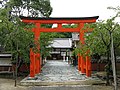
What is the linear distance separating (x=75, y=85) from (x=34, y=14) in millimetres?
25187

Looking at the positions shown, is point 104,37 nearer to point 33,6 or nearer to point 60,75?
point 60,75

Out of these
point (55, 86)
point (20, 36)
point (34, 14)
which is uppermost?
point (34, 14)

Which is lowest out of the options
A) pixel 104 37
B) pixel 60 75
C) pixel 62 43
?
pixel 60 75

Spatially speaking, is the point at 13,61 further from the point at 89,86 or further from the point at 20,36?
the point at 89,86

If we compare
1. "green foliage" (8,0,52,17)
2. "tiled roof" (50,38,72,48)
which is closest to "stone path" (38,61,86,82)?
"green foliage" (8,0,52,17)

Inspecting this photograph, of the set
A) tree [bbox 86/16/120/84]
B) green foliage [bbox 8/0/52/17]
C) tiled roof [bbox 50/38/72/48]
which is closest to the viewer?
tree [bbox 86/16/120/84]

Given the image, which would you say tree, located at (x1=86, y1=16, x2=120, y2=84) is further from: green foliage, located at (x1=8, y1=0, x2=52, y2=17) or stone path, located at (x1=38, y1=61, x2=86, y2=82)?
green foliage, located at (x1=8, y1=0, x2=52, y2=17)

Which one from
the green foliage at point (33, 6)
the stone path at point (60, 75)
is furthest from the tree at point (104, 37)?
the green foliage at point (33, 6)

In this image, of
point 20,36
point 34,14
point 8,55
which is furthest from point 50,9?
point 20,36

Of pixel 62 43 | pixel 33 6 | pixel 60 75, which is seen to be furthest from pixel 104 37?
pixel 62 43

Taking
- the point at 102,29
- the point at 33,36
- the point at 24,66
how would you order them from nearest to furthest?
the point at 102,29
the point at 33,36
the point at 24,66

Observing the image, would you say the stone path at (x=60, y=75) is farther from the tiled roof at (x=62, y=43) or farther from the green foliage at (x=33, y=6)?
the tiled roof at (x=62, y=43)

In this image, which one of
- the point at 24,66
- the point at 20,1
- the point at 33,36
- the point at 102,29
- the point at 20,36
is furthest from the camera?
the point at 20,1

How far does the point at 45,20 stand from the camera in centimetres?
1992
